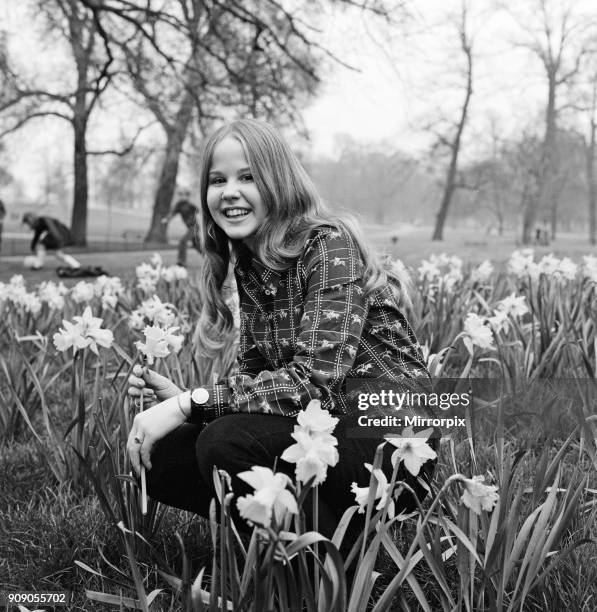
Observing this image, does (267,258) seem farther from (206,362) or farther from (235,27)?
(235,27)

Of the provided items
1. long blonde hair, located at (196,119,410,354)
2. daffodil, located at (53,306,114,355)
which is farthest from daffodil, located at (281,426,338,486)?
daffodil, located at (53,306,114,355)

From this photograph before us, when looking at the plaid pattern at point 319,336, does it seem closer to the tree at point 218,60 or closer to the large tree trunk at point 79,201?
the tree at point 218,60

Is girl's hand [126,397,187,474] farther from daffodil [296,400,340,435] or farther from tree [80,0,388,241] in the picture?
tree [80,0,388,241]

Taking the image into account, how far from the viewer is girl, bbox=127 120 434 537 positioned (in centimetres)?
146

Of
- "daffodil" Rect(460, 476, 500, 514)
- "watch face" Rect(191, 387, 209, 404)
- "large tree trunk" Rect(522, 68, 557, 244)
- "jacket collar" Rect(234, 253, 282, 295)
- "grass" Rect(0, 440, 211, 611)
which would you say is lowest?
"grass" Rect(0, 440, 211, 611)

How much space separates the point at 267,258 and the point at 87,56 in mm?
9261

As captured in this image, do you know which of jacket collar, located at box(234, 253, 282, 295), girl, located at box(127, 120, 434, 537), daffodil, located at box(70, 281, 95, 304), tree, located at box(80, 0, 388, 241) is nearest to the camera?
girl, located at box(127, 120, 434, 537)

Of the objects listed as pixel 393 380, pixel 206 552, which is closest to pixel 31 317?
pixel 206 552

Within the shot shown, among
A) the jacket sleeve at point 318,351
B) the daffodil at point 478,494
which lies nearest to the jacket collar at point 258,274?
the jacket sleeve at point 318,351

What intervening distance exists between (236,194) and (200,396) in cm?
55

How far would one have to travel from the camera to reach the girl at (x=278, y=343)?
57.4 inches

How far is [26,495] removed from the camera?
2078mm

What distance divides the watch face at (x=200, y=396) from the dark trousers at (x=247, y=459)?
0.06 metres

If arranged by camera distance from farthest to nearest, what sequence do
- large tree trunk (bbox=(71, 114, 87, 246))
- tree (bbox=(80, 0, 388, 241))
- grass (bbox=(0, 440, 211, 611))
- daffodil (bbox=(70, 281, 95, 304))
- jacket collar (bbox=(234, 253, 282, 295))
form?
large tree trunk (bbox=(71, 114, 87, 246))
tree (bbox=(80, 0, 388, 241))
daffodil (bbox=(70, 281, 95, 304))
jacket collar (bbox=(234, 253, 282, 295))
grass (bbox=(0, 440, 211, 611))
